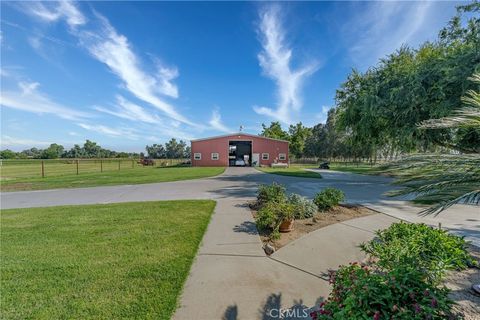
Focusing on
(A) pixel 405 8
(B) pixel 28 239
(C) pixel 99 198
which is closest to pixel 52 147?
(C) pixel 99 198

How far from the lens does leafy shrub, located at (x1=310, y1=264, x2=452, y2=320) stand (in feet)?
4.48

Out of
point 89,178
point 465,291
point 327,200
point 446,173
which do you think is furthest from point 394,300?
point 89,178

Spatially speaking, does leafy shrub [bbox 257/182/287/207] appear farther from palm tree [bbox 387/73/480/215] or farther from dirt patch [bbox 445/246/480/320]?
palm tree [bbox 387/73/480/215]

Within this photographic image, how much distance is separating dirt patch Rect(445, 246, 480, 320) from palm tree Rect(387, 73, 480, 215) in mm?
1127

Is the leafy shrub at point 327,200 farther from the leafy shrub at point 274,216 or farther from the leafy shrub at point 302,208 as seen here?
the leafy shrub at point 274,216

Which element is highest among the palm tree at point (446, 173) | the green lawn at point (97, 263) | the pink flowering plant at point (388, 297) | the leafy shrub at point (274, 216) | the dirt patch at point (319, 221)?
the palm tree at point (446, 173)

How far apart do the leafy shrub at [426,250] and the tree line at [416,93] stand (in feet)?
10.5

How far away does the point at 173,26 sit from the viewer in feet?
31.7

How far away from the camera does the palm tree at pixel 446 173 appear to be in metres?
1.46

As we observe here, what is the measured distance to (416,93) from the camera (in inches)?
368

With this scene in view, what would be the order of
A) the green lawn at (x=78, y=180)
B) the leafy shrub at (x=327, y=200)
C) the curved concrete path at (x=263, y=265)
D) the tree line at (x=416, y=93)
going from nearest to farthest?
the curved concrete path at (x=263, y=265) → the leafy shrub at (x=327, y=200) → the tree line at (x=416, y=93) → the green lawn at (x=78, y=180)

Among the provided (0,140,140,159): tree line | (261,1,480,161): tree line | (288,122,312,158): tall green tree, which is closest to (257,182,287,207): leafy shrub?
(261,1,480,161): tree line

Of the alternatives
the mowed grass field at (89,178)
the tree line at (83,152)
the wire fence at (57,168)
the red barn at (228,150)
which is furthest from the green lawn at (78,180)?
the tree line at (83,152)

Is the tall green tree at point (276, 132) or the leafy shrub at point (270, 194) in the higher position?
the tall green tree at point (276, 132)
